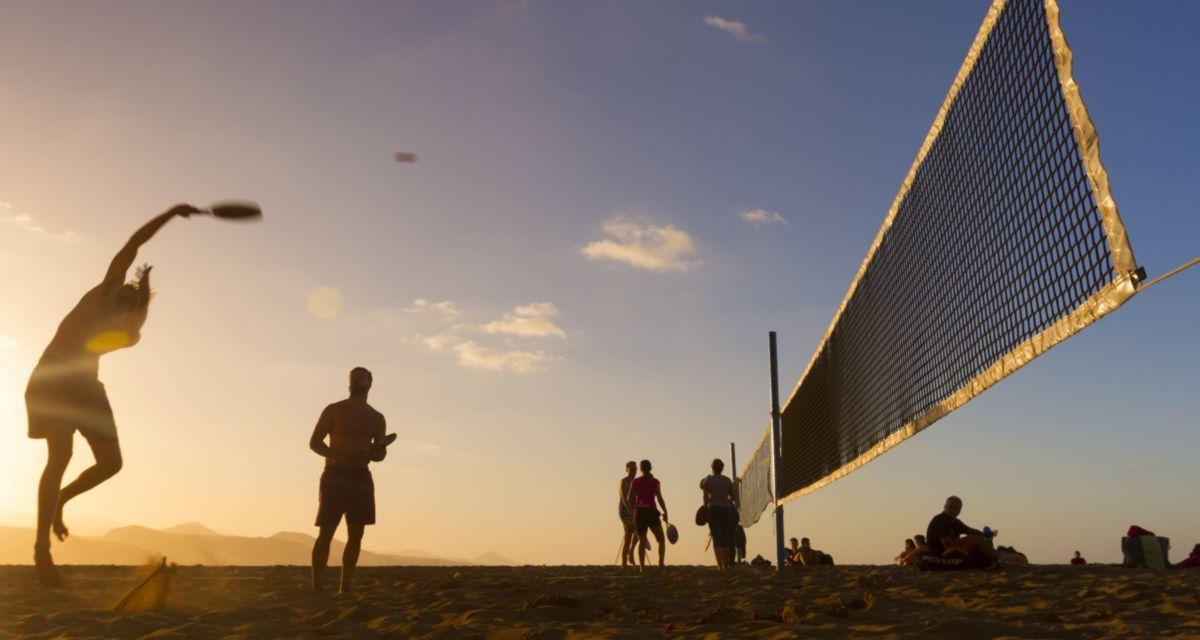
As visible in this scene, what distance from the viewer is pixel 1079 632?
3750mm

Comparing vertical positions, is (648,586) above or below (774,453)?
below

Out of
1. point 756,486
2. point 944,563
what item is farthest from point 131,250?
point 756,486

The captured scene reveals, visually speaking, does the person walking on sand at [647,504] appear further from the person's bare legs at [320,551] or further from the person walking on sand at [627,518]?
the person's bare legs at [320,551]

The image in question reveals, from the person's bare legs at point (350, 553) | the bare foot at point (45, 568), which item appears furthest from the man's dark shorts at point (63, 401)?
the person's bare legs at point (350, 553)

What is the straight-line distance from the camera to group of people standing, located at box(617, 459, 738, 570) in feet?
33.6

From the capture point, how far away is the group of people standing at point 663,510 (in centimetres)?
1023

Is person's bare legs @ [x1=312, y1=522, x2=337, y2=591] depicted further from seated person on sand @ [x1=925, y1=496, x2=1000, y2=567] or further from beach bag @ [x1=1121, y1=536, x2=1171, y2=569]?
beach bag @ [x1=1121, y1=536, x2=1171, y2=569]

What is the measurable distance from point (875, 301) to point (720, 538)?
3480 millimetres

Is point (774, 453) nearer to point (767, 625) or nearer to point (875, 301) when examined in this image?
point (875, 301)

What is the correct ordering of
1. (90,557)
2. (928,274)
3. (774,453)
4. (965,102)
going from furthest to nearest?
(90,557), (774,453), (928,274), (965,102)

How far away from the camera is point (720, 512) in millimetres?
10609

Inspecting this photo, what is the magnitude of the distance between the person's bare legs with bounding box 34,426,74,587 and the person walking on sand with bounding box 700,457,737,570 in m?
7.05

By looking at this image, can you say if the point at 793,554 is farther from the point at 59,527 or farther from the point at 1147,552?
the point at 59,527

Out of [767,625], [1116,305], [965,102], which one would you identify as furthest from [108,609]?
[965,102]
